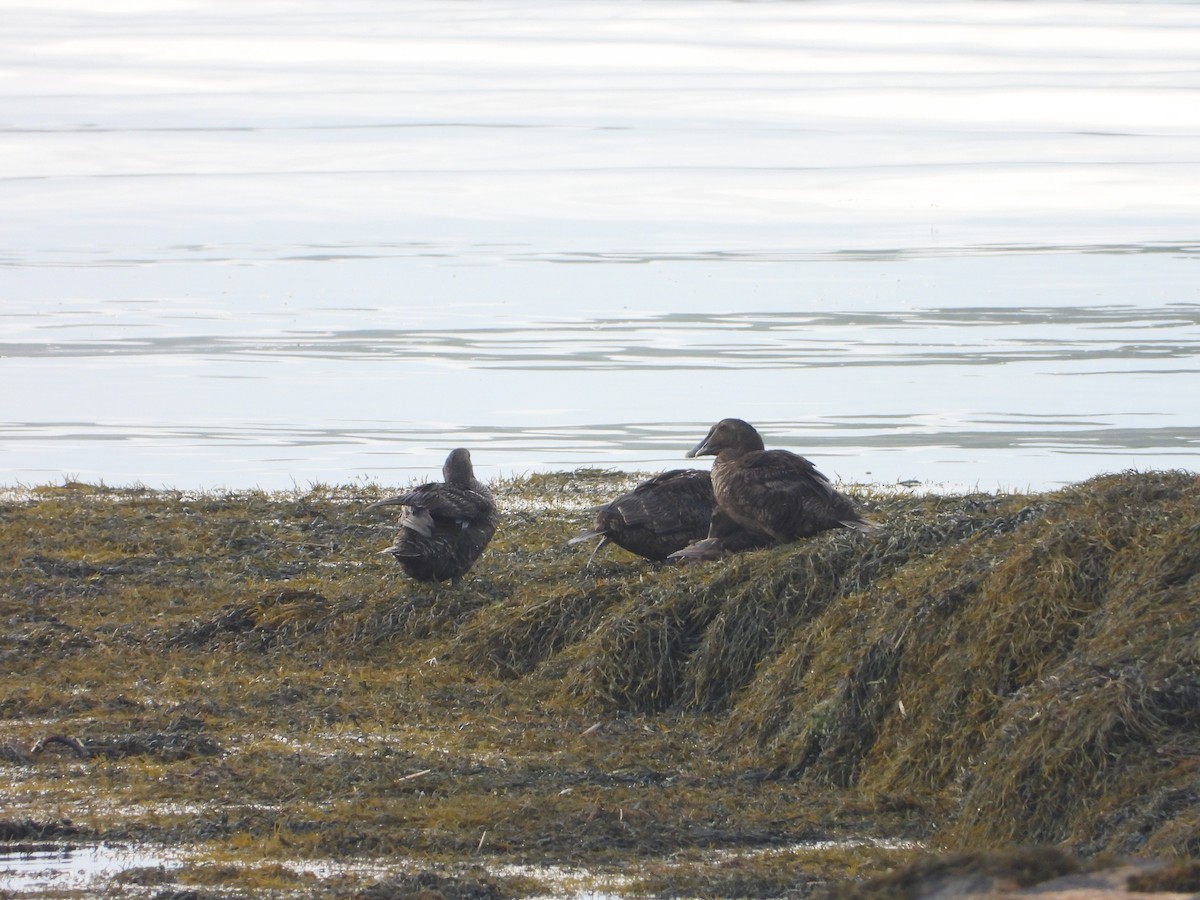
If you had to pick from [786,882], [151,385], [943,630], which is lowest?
[786,882]

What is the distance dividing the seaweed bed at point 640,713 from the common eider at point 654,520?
0.52 feet

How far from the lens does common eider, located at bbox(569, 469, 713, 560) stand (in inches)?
369

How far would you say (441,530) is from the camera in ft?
30.7

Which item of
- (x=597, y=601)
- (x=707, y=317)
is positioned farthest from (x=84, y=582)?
(x=707, y=317)

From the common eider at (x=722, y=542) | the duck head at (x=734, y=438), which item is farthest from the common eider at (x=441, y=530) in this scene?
the duck head at (x=734, y=438)

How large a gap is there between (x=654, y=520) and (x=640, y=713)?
70.4 inches

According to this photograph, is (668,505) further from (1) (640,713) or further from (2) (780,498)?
(1) (640,713)

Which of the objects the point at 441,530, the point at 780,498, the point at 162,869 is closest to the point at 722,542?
the point at 780,498

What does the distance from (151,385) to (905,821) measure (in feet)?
48.4

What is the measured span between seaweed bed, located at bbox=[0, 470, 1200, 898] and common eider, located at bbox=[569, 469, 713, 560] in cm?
16

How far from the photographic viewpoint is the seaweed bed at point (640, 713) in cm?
557

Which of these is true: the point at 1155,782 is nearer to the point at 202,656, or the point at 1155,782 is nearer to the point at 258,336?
the point at 202,656

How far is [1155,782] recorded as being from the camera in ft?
18.1

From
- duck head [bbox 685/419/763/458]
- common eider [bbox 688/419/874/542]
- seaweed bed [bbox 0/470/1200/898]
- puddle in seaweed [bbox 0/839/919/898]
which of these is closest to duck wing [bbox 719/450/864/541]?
common eider [bbox 688/419/874/542]
